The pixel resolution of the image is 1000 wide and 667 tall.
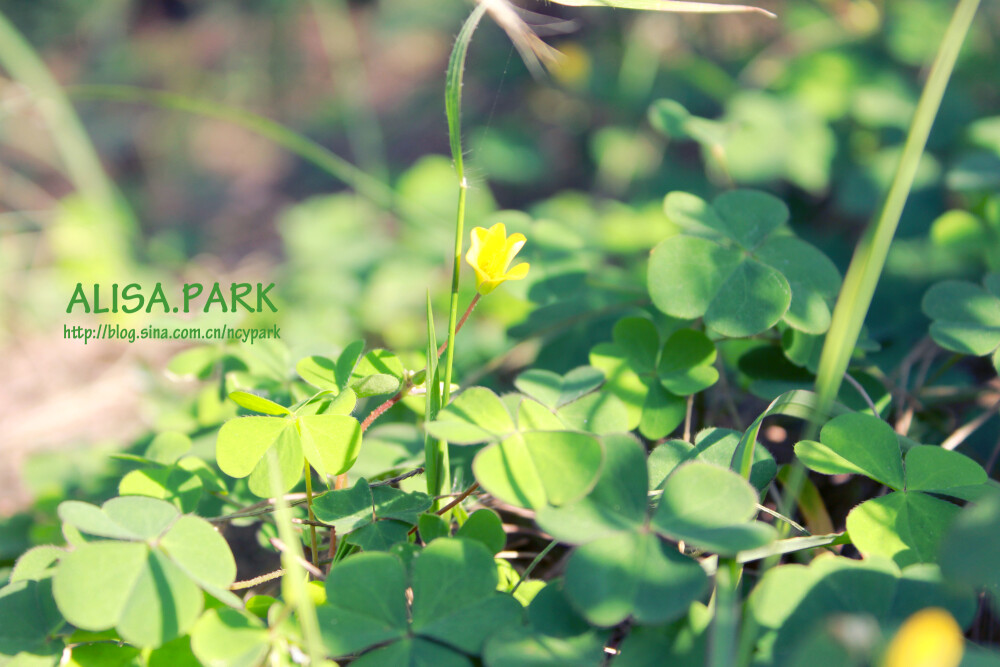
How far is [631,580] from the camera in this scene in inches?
25.8

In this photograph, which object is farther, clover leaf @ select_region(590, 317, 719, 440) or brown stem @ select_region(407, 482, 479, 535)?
clover leaf @ select_region(590, 317, 719, 440)

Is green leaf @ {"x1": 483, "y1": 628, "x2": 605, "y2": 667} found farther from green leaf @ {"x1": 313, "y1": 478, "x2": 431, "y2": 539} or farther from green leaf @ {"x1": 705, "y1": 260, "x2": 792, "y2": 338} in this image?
green leaf @ {"x1": 705, "y1": 260, "x2": 792, "y2": 338}

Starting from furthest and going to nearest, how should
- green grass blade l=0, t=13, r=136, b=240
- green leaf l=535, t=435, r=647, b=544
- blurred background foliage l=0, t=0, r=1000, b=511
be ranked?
green grass blade l=0, t=13, r=136, b=240 → blurred background foliage l=0, t=0, r=1000, b=511 → green leaf l=535, t=435, r=647, b=544

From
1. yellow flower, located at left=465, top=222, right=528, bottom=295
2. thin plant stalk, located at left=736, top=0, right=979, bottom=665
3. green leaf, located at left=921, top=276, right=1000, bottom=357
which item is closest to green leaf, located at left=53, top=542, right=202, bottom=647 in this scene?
yellow flower, located at left=465, top=222, right=528, bottom=295

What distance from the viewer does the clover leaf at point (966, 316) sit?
0.94 m

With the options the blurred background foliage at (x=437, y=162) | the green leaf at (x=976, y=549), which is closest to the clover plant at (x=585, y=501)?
the green leaf at (x=976, y=549)

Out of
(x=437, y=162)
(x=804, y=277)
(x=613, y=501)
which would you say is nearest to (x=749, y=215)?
(x=804, y=277)

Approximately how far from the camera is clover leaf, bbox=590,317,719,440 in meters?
1.00

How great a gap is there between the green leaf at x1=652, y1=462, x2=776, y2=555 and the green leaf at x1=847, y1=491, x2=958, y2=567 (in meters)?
0.20

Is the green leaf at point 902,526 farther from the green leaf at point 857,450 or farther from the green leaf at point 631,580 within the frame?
the green leaf at point 631,580

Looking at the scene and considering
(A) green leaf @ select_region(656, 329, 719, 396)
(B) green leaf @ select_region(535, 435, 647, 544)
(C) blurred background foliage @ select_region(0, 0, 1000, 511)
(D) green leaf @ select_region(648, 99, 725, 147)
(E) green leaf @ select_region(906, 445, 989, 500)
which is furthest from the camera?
(C) blurred background foliage @ select_region(0, 0, 1000, 511)

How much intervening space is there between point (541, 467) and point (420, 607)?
0.20m

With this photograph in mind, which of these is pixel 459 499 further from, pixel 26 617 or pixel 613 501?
pixel 26 617

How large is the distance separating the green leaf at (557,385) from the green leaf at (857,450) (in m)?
0.30
